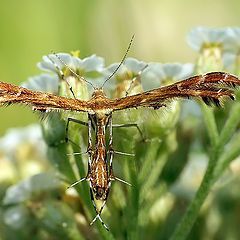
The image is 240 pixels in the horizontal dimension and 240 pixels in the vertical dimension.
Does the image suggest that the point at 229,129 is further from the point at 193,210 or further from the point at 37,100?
the point at 37,100

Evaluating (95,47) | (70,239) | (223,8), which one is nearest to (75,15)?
(95,47)

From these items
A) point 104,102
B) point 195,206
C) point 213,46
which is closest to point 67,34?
point 213,46

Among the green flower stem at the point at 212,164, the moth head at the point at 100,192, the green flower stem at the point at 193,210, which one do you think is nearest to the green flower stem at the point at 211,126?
the green flower stem at the point at 212,164

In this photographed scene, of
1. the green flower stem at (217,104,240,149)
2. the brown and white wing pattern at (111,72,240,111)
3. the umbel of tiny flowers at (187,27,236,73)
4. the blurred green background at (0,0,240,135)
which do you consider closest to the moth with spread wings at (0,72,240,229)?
the brown and white wing pattern at (111,72,240,111)

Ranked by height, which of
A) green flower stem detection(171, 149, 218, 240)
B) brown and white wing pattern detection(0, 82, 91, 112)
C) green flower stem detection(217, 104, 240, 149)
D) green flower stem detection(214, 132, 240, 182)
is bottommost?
green flower stem detection(171, 149, 218, 240)

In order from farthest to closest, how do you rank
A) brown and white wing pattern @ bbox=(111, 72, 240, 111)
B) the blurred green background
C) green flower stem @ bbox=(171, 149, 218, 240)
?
the blurred green background → green flower stem @ bbox=(171, 149, 218, 240) → brown and white wing pattern @ bbox=(111, 72, 240, 111)

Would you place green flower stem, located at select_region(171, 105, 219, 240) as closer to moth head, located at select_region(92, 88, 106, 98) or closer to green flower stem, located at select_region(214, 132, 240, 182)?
green flower stem, located at select_region(214, 132, 240, 182)

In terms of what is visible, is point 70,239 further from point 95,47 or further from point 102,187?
point 95,47
